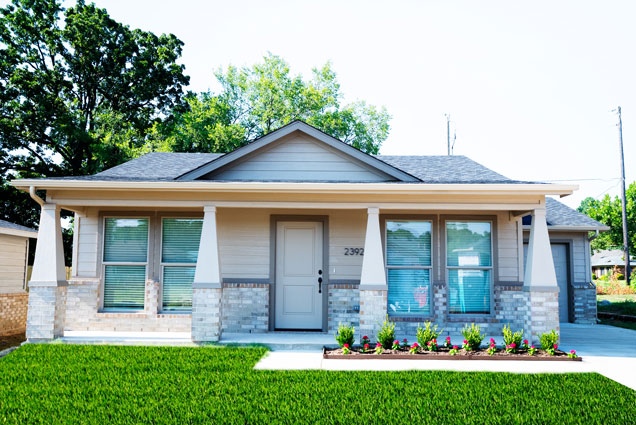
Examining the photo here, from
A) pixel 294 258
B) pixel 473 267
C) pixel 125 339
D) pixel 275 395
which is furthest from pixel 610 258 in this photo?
pixel 275 395

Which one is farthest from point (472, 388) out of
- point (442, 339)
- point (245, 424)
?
point (442, 339)

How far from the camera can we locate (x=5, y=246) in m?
13.6

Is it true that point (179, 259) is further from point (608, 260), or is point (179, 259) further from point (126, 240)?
point (608, 260)

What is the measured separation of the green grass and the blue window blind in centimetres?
309

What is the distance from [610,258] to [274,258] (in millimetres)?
47230

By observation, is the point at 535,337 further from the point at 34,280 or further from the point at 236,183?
the point at 34,280

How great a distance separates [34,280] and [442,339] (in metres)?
7.39

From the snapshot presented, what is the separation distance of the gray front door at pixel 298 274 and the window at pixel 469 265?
2.62 metres

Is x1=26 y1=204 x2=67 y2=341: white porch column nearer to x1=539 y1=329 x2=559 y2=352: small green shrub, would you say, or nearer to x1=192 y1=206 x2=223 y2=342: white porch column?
x1=192 y1=206 x2=223 y2=342: white porch column

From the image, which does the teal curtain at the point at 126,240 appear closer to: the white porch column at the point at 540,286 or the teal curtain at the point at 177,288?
the teal curtain at the point at 177,288

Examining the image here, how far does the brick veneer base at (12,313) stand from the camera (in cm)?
1309

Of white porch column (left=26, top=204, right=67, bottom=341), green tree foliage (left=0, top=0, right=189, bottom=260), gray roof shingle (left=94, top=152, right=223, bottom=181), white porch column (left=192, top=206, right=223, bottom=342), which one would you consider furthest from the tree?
white porch column (left=192, top=206, right=223, bottom=342)

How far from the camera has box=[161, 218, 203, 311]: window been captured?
1045 cm

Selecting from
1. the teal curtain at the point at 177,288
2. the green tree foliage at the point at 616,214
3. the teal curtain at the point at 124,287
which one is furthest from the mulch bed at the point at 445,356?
the green tree foliage at the point at 616,214
